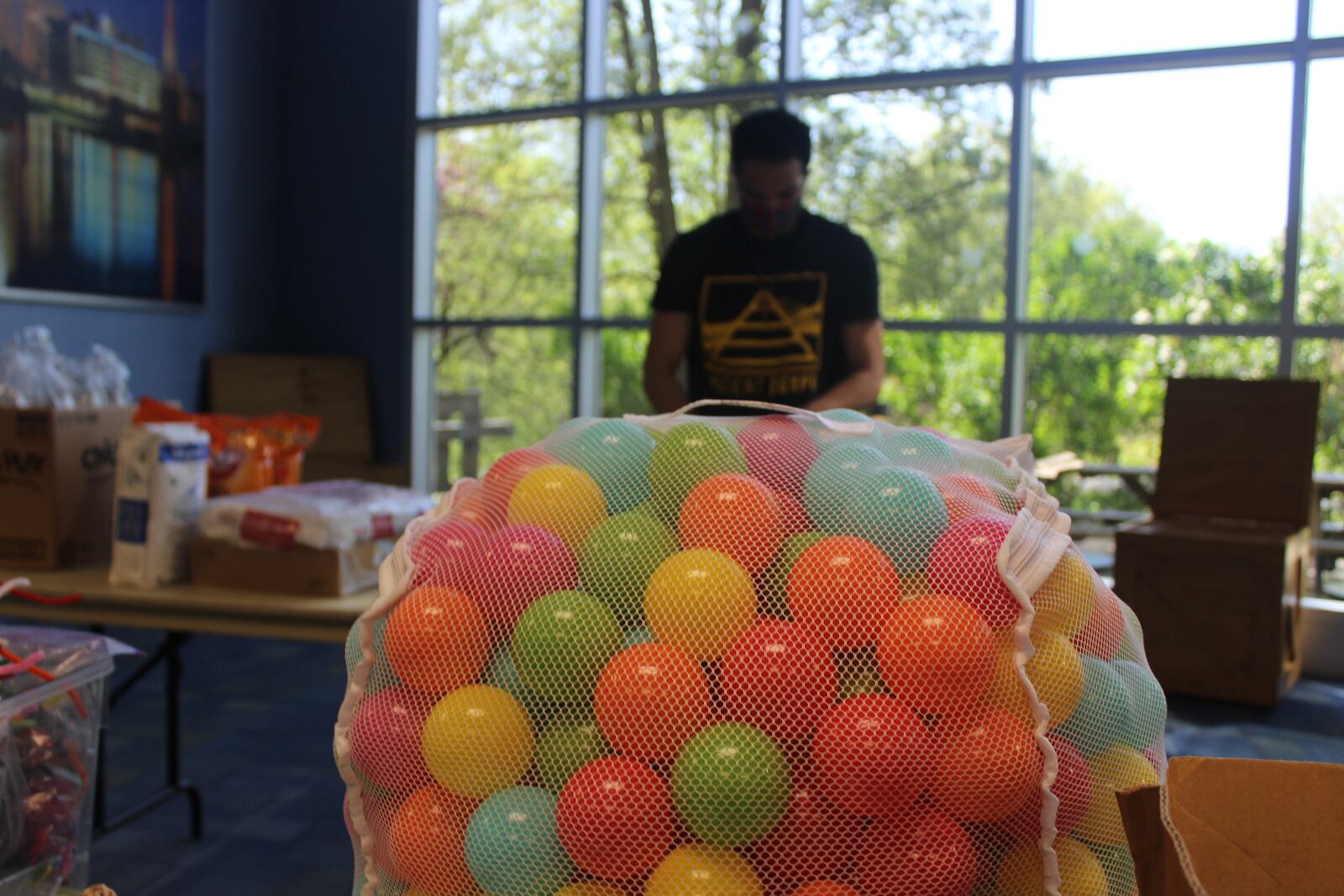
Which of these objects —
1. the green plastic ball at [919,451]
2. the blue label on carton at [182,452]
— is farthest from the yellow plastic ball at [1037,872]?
the blue label on carton at [182,452]

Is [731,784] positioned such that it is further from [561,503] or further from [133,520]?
[133,520]

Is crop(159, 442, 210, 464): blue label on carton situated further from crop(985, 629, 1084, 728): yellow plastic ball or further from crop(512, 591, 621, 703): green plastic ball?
crop(985, 629, 1084, 728): yellow plastic ball

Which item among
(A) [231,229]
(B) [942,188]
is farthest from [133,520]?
(A) [231,229]

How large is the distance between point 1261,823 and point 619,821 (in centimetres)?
41

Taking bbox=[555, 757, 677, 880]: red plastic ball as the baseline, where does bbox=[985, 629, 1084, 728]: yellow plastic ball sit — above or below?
above

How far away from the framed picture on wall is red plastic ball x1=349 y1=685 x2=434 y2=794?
3.24 meters

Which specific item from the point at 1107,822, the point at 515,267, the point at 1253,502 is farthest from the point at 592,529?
the point at 515,267

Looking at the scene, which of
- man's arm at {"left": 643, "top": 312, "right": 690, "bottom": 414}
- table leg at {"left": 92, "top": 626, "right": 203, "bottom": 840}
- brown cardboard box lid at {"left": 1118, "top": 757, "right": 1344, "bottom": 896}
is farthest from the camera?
man's arm at {"left": 643, "top": 312, "right": 690, "bottom": 414}

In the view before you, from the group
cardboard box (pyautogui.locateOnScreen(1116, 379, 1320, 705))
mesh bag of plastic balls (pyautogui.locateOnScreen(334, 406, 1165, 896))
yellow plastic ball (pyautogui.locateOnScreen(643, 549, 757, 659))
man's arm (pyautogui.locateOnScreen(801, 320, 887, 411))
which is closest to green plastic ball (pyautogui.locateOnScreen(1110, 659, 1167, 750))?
mesh bag of plastic balls (pyautogui.locateOnScreen(334, 406, 1165, 896))

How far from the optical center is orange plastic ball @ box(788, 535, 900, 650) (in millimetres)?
784

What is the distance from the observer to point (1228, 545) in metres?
3.03

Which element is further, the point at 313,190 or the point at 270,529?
the point at 313,190

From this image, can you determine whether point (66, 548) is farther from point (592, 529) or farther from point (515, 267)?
point (515, 267)

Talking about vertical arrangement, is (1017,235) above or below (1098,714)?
above
